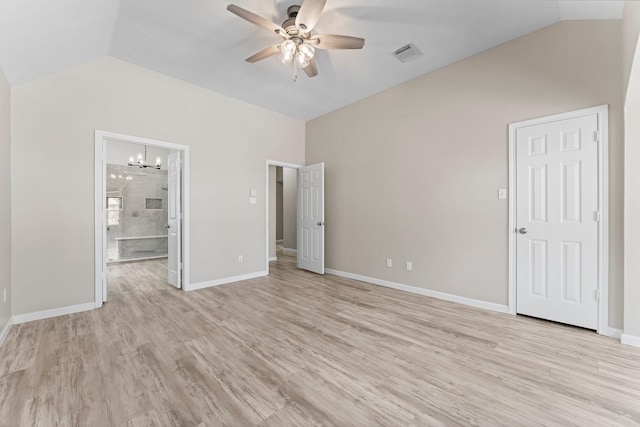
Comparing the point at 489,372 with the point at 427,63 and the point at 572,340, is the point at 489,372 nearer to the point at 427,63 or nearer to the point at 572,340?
the point at 572,340

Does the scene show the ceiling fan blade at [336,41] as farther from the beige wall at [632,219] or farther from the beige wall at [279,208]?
the beige wall at [279,208]

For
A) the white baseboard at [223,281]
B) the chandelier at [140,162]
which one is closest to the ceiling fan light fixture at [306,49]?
the white baseboard at [223,281]

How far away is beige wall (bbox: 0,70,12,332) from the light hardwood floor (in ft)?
1.08

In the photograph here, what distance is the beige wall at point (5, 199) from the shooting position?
250 centimetres

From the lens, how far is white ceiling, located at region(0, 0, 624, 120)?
7.84ft

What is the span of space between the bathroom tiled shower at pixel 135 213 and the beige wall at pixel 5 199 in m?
4.22

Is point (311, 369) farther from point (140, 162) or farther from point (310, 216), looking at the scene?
point (140, 162)

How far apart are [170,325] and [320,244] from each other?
9.06ft

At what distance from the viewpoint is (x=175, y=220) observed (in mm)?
4160

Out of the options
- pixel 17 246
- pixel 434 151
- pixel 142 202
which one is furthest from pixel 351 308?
pixel 142 202

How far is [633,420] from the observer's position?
1.51 meters

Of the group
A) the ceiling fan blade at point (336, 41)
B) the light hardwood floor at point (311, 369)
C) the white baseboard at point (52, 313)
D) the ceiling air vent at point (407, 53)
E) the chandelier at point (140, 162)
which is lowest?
the light hardwood floor at point (311, 369)

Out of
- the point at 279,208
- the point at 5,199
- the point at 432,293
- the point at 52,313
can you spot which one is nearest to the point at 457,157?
the point at 432,293

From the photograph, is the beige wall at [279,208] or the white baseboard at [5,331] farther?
the beige wall at [279,208]
